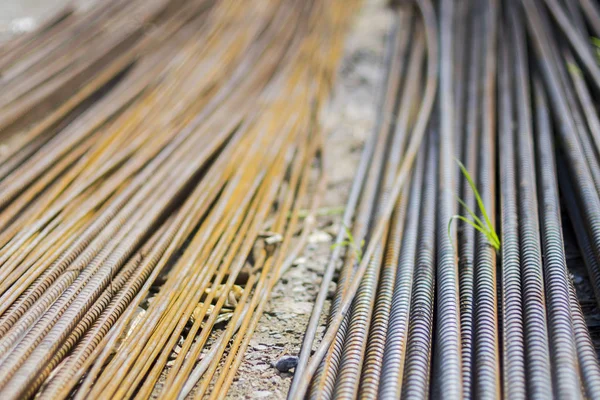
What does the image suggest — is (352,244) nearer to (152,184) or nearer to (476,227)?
(476,227)

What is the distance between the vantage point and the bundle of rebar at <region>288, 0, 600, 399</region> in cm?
160

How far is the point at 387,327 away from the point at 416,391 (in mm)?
278

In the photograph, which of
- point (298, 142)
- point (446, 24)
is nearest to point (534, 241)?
point (298, 142)

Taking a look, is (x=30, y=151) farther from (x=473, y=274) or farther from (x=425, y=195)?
(x=473, y=274)

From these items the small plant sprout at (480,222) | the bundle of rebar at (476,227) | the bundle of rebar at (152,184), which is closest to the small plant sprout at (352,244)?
the bundle of rebar at (476,227)

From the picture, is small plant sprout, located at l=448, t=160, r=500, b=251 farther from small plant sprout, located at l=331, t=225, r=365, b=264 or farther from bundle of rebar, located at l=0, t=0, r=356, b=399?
bundle of rebar, located at l=0, t=0, r=356, b=399

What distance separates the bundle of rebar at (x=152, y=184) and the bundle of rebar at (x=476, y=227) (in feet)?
1.29

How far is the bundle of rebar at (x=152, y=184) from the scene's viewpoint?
5.82 ft

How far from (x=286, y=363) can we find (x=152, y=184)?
110 cm

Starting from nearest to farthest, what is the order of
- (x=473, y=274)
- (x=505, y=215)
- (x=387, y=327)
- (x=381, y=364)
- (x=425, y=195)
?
(x=381, y=364) → (x=387, y=327) → (x=473, y=274) → (x=505, y=215) → (x=425, y=195)

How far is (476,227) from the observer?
2.07 meters

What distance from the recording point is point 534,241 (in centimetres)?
195

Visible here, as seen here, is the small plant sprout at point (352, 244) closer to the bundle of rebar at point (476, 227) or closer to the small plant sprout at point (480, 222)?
the bundle of rebar at point (476, 227)

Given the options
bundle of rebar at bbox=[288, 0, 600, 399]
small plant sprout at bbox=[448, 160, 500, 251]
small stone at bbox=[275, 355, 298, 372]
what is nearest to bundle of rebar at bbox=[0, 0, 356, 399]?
small stone at bbox=[275, 355, 298, 372]
